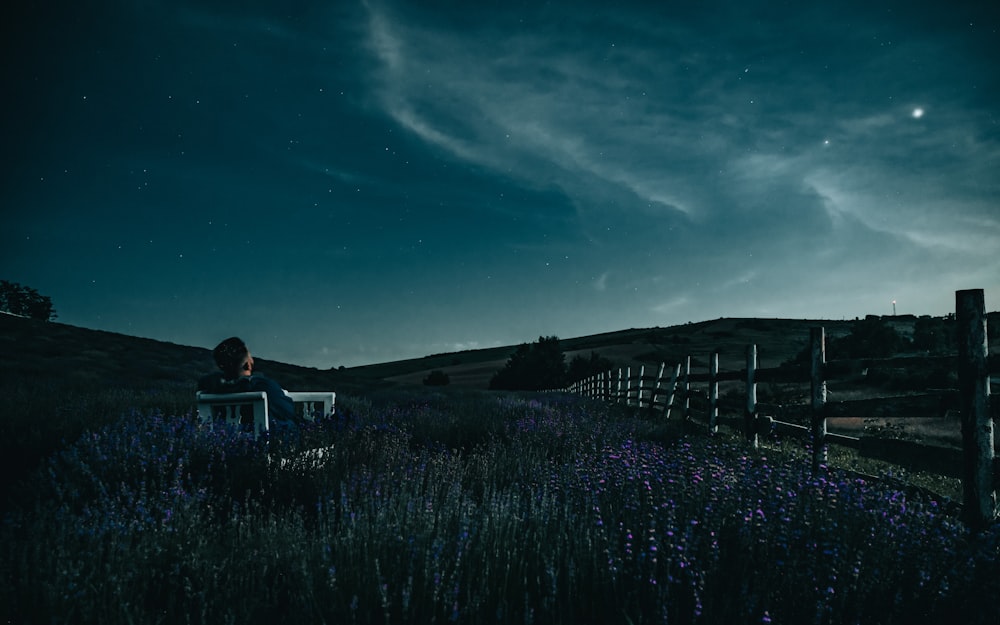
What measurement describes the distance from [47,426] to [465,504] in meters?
4.74

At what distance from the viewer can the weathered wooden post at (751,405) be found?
714cm

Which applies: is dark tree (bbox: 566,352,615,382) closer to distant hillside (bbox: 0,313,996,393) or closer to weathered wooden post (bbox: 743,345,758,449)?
distant hillside (bbox: 0,313,996,393)

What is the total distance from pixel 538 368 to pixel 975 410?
38.7 meters

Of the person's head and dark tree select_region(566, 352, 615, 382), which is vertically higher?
the person's head

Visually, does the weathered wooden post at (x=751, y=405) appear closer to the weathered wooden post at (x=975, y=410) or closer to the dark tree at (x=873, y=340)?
the weathered wooden post at (x=975, y=410)

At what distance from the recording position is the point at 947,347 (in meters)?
19.6

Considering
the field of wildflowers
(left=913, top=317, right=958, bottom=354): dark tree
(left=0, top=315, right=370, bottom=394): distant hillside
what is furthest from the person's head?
(left=913, top=317, right=958, bottom=354): dark tree

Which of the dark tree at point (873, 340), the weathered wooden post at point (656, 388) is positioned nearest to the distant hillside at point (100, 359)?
the weathered wooden post at point (656, 388)

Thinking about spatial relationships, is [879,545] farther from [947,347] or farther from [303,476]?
[947,347]

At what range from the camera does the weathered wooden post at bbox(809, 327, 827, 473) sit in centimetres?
543

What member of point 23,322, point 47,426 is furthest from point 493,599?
point 23,322

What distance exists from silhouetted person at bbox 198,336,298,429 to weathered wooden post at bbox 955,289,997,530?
5199 mm

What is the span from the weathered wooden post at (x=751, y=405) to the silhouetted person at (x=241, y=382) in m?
5.61

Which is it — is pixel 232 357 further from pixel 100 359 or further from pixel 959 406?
pixel 100 359
